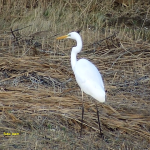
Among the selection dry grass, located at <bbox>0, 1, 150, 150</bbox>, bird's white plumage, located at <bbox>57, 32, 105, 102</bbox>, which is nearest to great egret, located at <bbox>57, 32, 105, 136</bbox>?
bird's white plumage, located at <bbox>57, 32, 105, 102</bbox>

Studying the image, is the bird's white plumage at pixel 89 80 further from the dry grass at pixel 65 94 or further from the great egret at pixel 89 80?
the dry grass at pixel 65 94

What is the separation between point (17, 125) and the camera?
469 cm

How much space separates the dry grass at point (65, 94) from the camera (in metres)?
4.51

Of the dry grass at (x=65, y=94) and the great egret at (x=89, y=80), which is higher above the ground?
the great egret at (x=89, y=80)

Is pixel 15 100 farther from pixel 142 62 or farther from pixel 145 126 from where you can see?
pixel 142 62

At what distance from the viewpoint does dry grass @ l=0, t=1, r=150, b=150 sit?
4.51m

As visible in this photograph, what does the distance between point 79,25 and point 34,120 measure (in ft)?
15.6

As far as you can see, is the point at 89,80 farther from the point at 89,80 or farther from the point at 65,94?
the point at 65,94

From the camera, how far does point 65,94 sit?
213 inches

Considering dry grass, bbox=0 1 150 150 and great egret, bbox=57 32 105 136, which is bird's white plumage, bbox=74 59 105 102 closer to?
great egret, bbox=57 32 105 136

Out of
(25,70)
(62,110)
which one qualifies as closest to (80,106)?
(62,110)

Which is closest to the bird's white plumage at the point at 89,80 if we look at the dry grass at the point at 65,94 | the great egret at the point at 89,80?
the great egret at the point at 89,80

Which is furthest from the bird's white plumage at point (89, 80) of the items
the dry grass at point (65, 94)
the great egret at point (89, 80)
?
the dry grass at point (65, 94)

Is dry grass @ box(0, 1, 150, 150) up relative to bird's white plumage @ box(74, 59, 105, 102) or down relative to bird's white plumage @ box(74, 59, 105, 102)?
down
